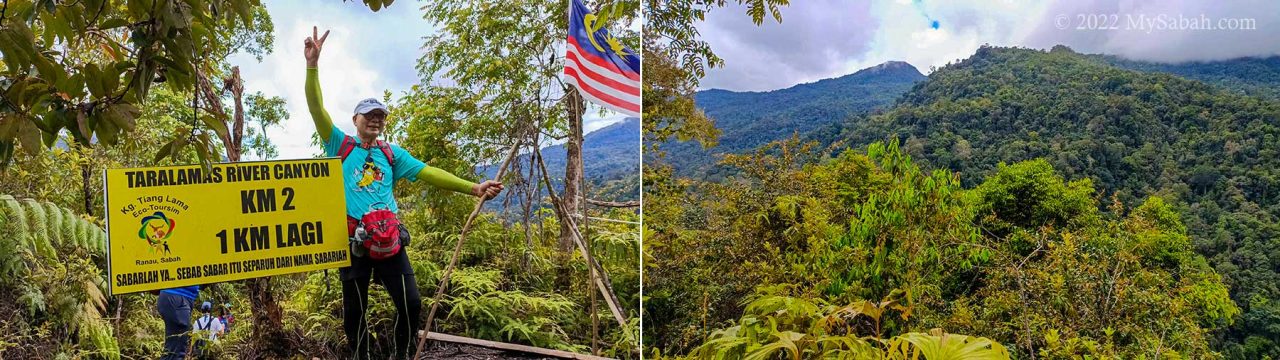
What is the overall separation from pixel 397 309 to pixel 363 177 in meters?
0.44

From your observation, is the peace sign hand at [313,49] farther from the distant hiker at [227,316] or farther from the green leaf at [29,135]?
the green leaf at [29,135]

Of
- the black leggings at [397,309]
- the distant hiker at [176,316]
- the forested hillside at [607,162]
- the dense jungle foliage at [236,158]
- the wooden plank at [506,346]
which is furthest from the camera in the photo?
the forested hillside at [607,162]

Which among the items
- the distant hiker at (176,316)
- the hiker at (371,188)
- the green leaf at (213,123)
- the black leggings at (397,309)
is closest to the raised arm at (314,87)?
the hiker at (371,188)

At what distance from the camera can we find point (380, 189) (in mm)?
2367

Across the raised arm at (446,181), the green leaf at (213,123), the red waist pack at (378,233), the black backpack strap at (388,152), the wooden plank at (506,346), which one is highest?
the black backpack strap at (388,152)

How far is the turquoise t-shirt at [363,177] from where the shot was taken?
7.58ft

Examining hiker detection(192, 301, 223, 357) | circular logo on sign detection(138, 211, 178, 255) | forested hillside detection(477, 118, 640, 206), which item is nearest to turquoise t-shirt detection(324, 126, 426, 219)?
circular logo on sign detection(138, 211, 178, 255)

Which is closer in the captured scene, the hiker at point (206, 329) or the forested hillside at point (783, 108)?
the forested hillside at point (783, 108)

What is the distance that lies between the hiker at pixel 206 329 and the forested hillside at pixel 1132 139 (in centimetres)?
202

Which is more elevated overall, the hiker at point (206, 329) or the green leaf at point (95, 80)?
the green leaf at point (95, 80)

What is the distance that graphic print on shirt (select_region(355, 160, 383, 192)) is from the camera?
2.33 m

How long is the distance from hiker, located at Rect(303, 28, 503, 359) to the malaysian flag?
46 centimetres

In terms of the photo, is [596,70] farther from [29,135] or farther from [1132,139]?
[29,135]

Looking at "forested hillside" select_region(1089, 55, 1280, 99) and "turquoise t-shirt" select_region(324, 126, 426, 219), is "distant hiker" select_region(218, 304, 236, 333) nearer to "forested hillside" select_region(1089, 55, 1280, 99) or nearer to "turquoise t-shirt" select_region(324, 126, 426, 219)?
"turquoise t-shirt" select_region(324, 126, 426, 219)
